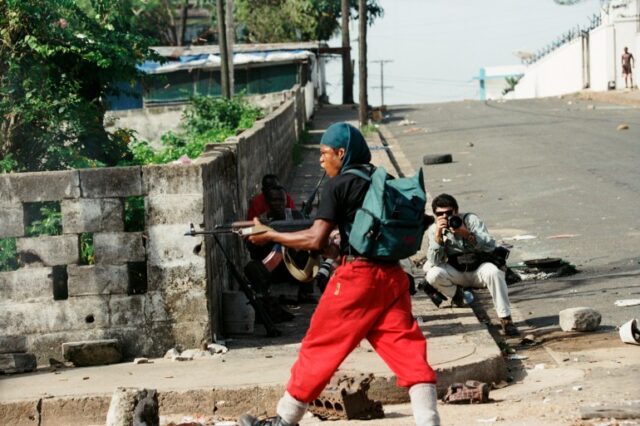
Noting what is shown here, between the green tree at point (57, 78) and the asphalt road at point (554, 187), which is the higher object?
the green tree at point (57, 78)

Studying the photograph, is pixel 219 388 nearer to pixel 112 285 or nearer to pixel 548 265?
pixel 112 285

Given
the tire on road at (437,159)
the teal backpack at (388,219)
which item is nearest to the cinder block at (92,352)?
the teal backpack at (388,219)

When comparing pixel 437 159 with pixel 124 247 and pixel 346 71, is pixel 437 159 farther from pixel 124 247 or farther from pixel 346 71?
pixel 346 71

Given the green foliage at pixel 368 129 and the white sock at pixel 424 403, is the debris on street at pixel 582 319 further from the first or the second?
the green foliage at pixel 368 129

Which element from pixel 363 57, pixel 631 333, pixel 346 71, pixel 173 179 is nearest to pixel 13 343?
pixel 173 179

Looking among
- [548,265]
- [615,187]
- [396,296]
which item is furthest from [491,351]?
[615,187]

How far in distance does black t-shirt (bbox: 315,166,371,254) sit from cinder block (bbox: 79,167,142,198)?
304cm

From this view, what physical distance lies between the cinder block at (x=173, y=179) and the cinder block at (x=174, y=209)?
0.12ft

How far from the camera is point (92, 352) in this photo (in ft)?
29.2

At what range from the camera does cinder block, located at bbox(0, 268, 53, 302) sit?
8992 millimetres

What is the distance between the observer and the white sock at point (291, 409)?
6219mm

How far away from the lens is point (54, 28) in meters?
16.2

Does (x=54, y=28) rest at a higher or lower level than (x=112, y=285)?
higher

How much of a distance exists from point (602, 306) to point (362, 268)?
4910 mm
